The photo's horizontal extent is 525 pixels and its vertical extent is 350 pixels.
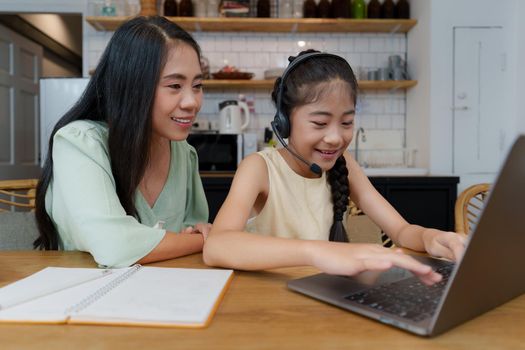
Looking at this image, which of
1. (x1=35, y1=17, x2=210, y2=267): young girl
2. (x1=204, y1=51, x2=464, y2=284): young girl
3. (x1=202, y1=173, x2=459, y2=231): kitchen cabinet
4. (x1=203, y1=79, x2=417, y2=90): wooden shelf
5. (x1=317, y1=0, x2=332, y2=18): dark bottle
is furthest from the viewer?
(x1=317, y1=0, x2=332, y2=18): dark bottle

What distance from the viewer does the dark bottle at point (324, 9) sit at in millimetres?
3465

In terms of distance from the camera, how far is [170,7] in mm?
3396

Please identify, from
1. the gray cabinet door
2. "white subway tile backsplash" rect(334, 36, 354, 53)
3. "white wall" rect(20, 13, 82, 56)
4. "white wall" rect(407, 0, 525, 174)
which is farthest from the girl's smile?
"white wall" rect(20, 13, 82, 56)

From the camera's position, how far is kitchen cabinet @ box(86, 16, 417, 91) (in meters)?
3.32

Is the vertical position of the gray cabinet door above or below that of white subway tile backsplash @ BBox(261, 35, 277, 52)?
below

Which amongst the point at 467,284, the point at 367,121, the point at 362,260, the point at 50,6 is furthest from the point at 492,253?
the point at 50,6

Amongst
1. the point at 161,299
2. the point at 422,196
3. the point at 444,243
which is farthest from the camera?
the point at 422,196

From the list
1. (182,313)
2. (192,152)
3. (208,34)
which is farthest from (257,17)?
(182,313)

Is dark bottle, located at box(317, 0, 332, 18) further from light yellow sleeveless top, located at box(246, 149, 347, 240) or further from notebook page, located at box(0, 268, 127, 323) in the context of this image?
notebook page, located at box(0, 268, 127, 323)

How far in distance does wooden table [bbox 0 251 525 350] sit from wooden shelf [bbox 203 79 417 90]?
286cm

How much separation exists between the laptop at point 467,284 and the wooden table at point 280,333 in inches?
0.6

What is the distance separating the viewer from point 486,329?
0.53 meters

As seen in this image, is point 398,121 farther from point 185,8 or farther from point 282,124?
point 282,124

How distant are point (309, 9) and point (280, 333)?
3.28 meters
